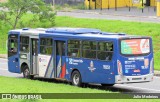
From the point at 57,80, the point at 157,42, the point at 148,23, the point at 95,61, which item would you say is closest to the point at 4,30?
the point at 148,23

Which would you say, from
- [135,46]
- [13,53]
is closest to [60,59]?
[135,46]

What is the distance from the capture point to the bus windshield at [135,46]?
1008 inches

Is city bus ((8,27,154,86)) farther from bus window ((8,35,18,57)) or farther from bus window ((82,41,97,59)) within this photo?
bus window ((8,35,18,57))

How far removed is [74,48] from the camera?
27734mm

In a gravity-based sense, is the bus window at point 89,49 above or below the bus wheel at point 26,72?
above

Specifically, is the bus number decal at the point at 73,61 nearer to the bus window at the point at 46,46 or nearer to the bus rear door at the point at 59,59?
the bus rear door at the point at 59,59

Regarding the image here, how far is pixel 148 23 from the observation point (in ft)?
155

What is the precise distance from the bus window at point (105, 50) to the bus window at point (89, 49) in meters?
0.36

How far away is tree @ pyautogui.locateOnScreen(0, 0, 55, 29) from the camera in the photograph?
50281 mm

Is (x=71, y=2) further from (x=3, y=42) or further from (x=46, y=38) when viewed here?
(x=46, y=38)

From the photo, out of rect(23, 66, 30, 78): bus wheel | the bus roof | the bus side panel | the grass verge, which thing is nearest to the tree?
the grass verge

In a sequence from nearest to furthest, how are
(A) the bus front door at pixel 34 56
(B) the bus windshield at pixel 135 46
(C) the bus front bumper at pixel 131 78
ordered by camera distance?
(C) the bus front bumper at pixel 131 78
(B) the bus windshield at pixel 135 46
(A) the bus front door at pixel 34 56

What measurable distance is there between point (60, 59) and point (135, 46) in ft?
13.3

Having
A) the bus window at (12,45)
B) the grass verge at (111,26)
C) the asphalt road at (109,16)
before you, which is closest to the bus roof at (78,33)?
the bus window at (12,45)
